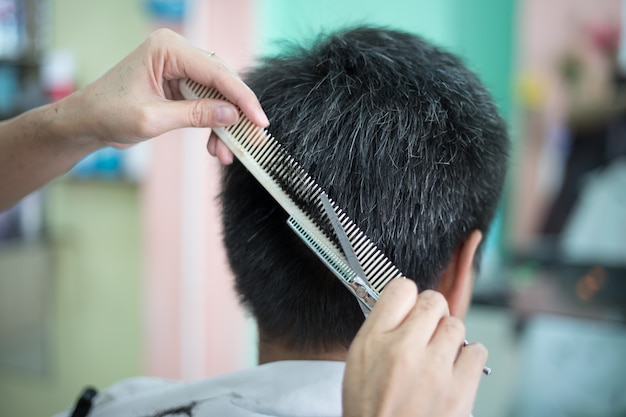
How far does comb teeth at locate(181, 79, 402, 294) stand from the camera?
52 centimetres

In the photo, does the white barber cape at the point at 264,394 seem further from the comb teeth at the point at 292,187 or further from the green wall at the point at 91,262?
the green wall at the point at 91,262

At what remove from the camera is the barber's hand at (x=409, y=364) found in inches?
15.4

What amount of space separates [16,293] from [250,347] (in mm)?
1085

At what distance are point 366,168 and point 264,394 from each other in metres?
0.30

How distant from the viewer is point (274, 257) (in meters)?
0.65

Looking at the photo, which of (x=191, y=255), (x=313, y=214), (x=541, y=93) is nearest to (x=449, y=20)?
(x=541, y=93)

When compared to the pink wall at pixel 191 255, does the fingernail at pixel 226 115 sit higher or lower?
higher

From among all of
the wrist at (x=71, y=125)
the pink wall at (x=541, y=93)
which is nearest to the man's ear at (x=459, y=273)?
the wrist at (x=71, y=125)

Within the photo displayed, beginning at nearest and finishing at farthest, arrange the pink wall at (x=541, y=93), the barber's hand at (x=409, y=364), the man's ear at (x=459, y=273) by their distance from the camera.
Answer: the barber's hand at (x=409, y=364) < the man's ear at (x=459, y=273) < the pink wall at (x=541, y=93)

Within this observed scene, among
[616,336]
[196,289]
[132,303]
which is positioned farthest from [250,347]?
[616,336]

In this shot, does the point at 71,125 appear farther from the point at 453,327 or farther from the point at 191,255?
the point at 191,255

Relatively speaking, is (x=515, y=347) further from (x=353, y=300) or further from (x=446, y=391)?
(x=446, y=391)

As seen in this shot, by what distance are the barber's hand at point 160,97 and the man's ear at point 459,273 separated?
292 millimetres

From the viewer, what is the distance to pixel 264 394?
2.06 feet
